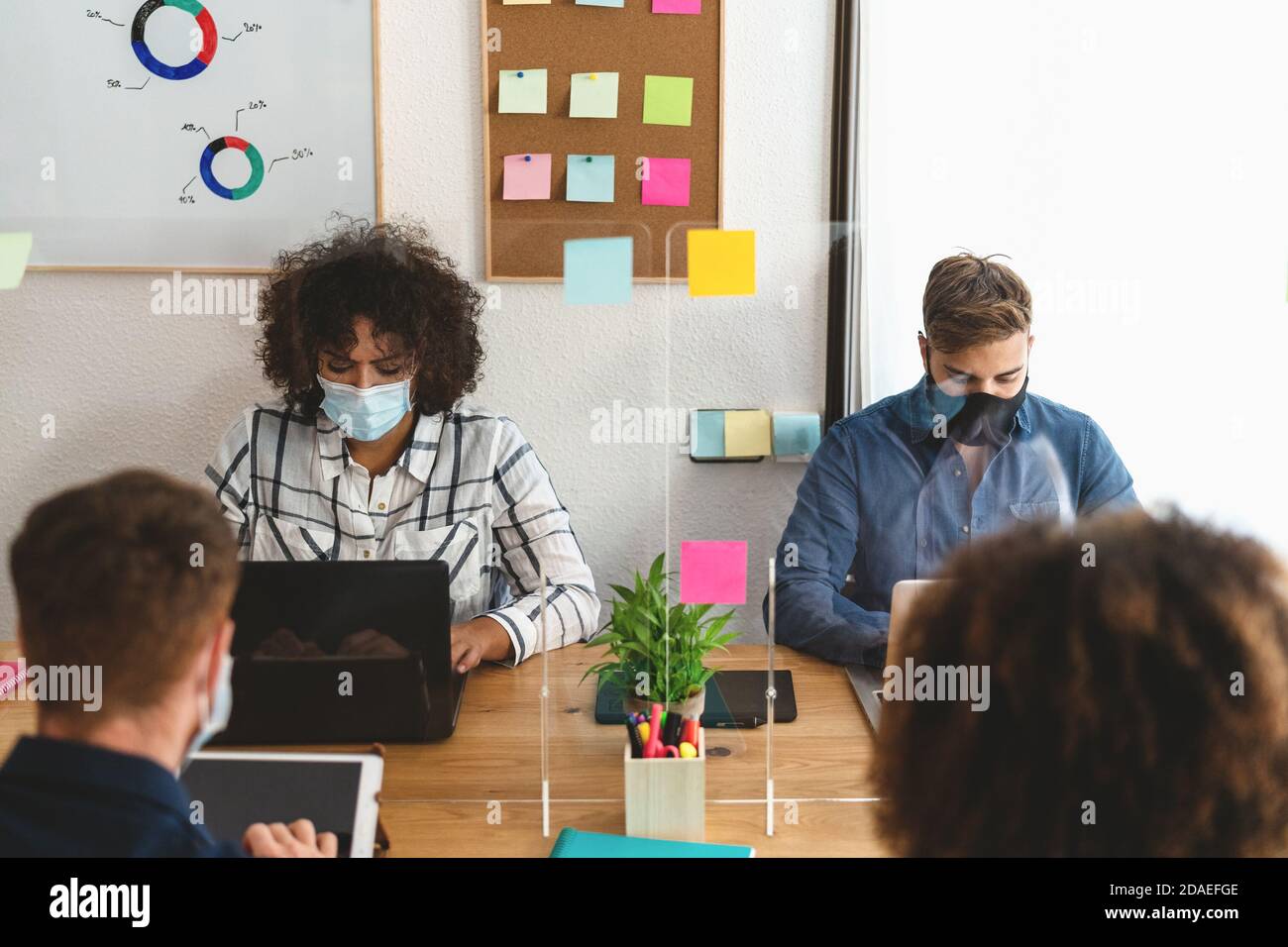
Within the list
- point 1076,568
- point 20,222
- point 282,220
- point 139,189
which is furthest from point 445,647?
point 139,189

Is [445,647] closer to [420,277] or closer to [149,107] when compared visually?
[420,277]

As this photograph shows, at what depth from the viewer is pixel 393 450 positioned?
1629mm

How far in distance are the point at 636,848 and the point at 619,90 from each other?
5.50 feet

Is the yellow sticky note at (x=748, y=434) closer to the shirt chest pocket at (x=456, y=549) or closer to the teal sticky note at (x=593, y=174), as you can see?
the shirt chest pocket at (x=456, y=549)

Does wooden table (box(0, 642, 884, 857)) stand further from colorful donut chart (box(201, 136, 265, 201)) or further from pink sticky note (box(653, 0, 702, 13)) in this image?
pink sticky note (box(653, 0, 702, 13))

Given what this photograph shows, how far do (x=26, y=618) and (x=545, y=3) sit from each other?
1.78 m

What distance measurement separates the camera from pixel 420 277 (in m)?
1.62

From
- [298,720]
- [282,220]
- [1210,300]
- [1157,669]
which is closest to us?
[1157,669]

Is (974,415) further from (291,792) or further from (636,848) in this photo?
(291,792)

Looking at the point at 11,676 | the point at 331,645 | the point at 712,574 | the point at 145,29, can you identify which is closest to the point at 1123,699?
the point at 712,574

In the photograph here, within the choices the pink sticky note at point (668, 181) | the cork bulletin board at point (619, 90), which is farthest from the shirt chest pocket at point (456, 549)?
the pink sticky note at point (668, 181)

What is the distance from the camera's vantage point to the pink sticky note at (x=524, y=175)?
2.30m

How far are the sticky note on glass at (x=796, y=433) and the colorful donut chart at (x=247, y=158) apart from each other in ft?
4.18

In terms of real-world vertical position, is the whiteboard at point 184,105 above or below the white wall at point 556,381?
above
